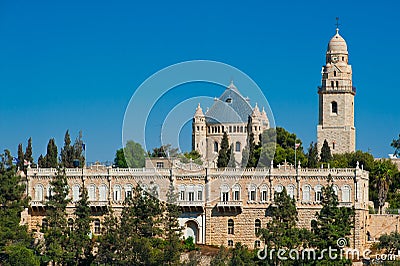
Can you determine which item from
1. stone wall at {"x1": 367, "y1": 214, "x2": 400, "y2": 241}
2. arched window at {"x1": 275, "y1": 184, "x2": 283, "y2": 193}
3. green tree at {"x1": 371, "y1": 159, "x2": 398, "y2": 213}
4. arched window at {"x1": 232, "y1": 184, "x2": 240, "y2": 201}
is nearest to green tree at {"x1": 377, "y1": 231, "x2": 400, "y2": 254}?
stone wall at {"x1": 367, "y1": 214, "x2": 400, "y2": 241}

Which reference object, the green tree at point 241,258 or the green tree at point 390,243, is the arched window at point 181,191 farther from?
the green tree at point 390,243

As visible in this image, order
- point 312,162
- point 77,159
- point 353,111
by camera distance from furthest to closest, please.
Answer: point 353,111 → point 77,159 → point 312,162

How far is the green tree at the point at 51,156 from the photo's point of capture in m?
117

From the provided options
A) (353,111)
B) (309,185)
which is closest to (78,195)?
(309,185)

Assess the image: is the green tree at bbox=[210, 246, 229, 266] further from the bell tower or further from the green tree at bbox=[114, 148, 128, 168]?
the bell tower

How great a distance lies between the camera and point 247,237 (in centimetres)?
10594

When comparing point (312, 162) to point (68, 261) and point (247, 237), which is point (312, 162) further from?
point (68, 261)

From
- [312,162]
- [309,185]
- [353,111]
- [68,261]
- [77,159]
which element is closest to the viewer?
[68,261]

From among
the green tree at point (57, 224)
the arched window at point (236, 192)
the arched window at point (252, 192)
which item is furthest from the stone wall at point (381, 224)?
the green tree at point (57, 224)

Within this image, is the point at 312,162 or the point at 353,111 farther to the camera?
the point at 353,111

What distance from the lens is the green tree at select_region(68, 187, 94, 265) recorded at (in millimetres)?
98188

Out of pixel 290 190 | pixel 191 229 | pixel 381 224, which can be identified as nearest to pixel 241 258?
pixel 290 190

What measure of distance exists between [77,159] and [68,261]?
2552cm

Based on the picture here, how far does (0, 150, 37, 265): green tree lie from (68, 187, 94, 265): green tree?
3.27 metres
